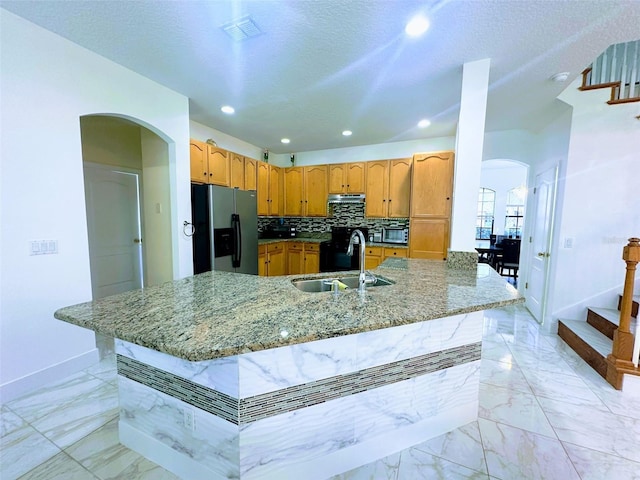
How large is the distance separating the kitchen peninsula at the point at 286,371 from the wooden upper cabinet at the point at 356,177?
10.7 ft

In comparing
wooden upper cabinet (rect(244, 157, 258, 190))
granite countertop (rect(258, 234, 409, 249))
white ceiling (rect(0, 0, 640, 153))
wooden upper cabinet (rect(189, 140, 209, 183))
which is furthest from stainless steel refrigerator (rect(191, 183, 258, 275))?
white ceiling (rect(0, 0, 640, 153))

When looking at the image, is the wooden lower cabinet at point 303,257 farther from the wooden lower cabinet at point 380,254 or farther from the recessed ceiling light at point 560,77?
the recessed ceiling light at point 560,77

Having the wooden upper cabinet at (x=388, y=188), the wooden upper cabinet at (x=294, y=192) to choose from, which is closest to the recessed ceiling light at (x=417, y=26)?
the wooden upper cabinet at (x=388, y=188)

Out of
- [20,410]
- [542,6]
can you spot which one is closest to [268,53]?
[542,6]

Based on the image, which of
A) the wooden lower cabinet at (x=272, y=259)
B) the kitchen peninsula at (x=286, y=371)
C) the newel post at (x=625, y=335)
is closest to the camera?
the kitchen peninsula at (x=286, y=371)

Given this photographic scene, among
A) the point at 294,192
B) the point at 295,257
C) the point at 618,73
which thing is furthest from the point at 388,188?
the point at 618,73

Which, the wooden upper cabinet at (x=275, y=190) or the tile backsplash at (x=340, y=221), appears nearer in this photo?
the tile backsplash at (x=340, y=221)

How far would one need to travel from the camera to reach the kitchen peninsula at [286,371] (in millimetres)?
1102

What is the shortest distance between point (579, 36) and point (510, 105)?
1201 mm

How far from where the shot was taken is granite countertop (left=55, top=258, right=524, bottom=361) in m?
0.98

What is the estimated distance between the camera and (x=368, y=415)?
1.39m

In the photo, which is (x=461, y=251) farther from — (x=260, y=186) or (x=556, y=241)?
(x=260, y=186)

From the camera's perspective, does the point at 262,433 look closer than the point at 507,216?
Yes

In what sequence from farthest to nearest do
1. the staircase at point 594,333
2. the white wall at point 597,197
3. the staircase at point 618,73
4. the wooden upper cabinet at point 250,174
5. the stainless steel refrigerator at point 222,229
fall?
the wooden upper cabinet at point 250,174 → the stainless steel refrigerator at point 222,229 → the white wall at point 597,197 → the staircase at point 618,73 → the staircase at point 594,333
